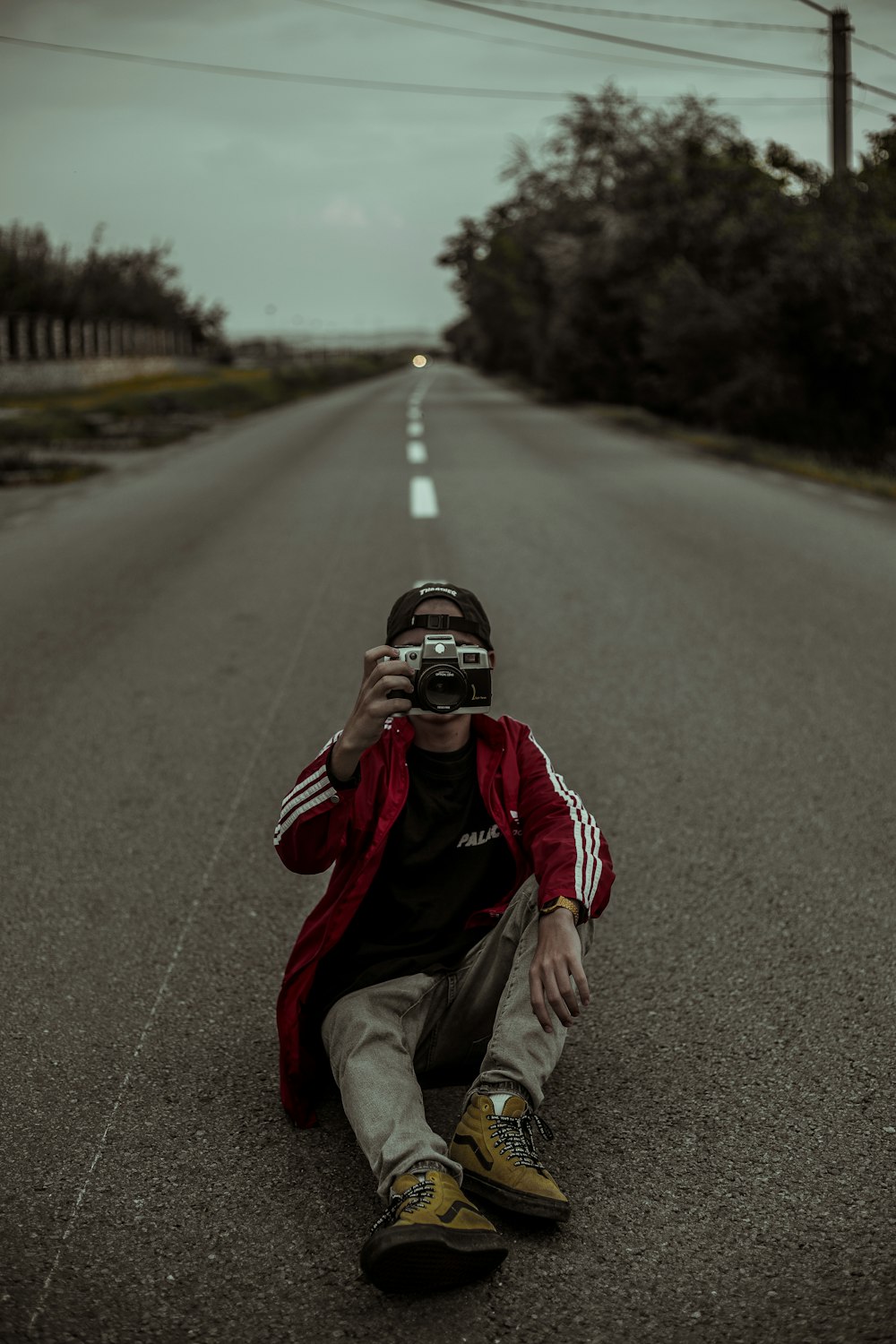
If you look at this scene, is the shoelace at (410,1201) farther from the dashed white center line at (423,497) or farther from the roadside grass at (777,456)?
the roadside grass at (777,456)

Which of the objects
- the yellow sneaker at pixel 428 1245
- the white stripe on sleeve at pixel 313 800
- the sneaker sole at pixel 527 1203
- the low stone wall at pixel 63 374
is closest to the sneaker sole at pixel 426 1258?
the yellow sneaker at pixel 428 1245

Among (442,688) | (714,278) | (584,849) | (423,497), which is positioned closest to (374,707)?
(442,688)

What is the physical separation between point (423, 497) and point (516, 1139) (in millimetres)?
12053

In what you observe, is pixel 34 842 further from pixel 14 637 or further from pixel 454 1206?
pixel 14 637

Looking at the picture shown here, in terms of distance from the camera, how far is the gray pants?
2.60 metres

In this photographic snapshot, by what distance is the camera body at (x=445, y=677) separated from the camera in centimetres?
287

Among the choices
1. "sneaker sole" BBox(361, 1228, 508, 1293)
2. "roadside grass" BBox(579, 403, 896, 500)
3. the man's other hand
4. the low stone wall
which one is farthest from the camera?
the low stone wall

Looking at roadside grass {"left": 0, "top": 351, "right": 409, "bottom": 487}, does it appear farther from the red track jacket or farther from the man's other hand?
the man's other hand

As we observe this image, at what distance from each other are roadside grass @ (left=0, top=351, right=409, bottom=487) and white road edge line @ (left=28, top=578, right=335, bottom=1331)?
12713 mm

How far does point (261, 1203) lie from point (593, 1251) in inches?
25.2

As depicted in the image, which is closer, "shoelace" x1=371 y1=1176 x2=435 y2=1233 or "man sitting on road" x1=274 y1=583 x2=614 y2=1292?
"shoelace" x1=371 y1=1176 x2=435 y2=1233

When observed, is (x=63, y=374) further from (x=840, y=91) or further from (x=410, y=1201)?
(x=410, y=1201)

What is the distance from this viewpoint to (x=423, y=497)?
14.4m

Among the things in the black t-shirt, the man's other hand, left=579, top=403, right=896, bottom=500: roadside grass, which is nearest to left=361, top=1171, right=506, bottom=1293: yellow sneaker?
the man's other hand
